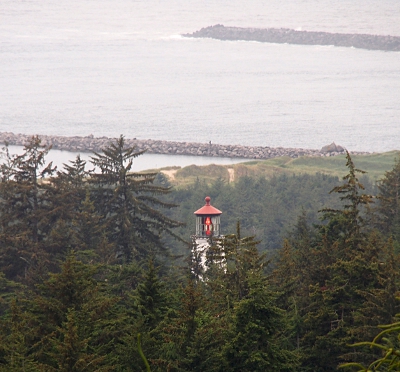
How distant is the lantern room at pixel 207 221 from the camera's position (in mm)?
36438

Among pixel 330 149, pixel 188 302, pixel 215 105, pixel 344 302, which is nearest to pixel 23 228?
pixel 344 302

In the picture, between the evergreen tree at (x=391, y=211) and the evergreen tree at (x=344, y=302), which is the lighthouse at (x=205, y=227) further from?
the evergreen tree at (x=344, y=302)

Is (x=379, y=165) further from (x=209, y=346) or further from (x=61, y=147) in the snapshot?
(x=209, y=346)

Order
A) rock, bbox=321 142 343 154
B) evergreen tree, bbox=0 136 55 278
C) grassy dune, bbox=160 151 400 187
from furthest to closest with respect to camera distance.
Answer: rock, bbox=321 142 343 154, grassy dune, bbox=160 151 400 187, evergreen tree, bbox=0 136 55 278

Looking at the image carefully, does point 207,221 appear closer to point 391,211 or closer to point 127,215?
point 127,215

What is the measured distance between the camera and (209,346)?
64.9ft

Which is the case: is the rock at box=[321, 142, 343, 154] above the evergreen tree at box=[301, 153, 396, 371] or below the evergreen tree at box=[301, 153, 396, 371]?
above

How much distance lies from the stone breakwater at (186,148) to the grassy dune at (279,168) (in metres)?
10.7

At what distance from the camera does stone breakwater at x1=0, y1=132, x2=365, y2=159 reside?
340 feet

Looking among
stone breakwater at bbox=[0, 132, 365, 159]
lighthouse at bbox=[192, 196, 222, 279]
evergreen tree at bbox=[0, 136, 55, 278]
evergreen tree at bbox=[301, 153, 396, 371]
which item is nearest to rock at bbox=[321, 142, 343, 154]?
stone breakwater at bbox=[0, 132, 365, 159]

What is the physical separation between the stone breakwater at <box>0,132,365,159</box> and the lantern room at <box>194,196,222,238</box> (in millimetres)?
64230

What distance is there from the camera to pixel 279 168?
85375 mm

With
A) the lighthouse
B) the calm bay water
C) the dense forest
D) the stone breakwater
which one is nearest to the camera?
the dense forest

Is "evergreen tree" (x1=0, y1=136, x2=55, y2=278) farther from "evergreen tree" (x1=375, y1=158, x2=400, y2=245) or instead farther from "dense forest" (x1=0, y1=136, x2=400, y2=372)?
"evergreen tree" (x1=375, y1=158, x2=400, y2=245)
